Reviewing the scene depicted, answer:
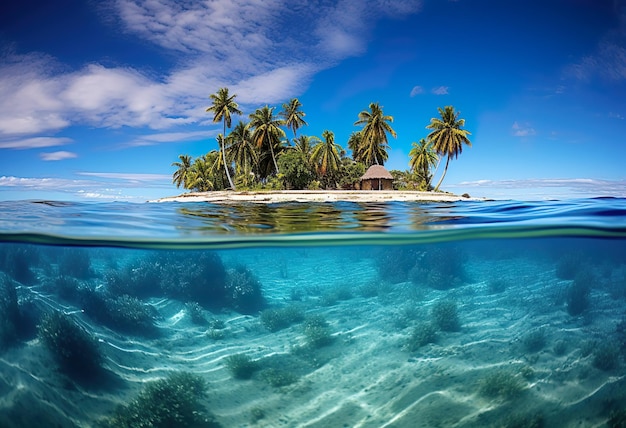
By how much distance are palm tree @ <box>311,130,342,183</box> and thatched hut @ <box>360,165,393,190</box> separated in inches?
169

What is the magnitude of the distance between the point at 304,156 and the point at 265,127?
6.88 m

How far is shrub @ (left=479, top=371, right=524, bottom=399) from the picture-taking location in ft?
24.2

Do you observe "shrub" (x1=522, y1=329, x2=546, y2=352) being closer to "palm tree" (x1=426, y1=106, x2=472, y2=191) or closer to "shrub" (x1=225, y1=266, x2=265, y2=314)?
"shrub" (x1=225, y1=266, x2=265, y2=314)

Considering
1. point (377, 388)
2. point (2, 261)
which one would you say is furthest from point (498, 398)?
point (2, 261)

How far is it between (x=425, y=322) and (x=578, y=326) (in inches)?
179

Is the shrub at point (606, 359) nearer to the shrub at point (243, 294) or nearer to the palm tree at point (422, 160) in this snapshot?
the shrub at point (243, 294)

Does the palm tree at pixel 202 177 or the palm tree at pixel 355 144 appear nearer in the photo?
the palm tree at pixel 202 177

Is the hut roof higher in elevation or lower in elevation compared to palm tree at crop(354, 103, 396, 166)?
lower

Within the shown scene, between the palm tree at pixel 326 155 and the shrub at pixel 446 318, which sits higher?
the palm tree at pixel 326 155

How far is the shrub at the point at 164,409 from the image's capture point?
22.0ft

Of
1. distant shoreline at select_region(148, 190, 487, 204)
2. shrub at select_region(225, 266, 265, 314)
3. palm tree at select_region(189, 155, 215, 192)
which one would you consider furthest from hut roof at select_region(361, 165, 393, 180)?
shrub at select_region(225, 266, 265, 314)

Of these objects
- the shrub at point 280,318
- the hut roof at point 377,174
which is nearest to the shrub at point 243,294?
the shrub at point 280,318

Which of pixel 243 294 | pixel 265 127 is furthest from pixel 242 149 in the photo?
pixel 243 294

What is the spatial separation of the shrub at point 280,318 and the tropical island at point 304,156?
3417 cm
